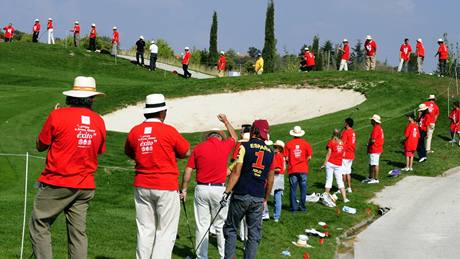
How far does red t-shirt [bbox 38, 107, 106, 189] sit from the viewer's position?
7.52 meters

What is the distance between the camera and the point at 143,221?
841cm

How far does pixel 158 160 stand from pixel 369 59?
29.8m

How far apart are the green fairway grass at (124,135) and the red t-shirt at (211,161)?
142cm

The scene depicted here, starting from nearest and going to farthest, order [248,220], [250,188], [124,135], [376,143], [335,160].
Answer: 1. [250,188]
2. [248,220]
3. [335,160]
4. [376,143]
5. [124,135]

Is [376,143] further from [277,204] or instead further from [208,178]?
[208,178]

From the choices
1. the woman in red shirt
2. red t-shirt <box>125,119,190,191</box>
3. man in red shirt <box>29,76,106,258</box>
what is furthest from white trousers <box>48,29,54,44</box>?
man in red shirt <box>29,76,106,258</box>

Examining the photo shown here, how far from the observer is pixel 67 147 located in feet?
24.7

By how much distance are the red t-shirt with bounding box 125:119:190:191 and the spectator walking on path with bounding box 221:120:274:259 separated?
49.5 inches

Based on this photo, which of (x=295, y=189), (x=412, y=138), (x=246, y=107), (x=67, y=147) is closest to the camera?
(x=67, y=147)

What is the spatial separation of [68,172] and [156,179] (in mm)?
1123

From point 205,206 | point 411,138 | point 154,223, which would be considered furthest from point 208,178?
point 411,138

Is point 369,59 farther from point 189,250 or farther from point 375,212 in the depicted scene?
point 189,250

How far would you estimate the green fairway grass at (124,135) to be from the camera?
38.9 feet

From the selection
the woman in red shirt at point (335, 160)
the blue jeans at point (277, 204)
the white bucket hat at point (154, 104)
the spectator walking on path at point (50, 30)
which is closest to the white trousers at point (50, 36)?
the spectator walking on path at point (50, 30)
